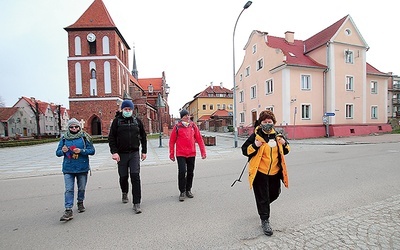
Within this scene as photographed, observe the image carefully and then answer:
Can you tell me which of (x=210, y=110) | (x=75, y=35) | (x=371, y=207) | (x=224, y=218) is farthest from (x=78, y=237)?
(x=210, y=110)

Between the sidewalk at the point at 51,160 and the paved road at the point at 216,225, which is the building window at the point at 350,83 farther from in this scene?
the paved road at the point at 216,225

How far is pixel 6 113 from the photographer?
195 ft

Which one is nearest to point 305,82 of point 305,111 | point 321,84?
point 321,84

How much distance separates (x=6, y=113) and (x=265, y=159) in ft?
255

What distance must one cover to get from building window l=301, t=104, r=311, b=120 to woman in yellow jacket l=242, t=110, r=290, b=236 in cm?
2098

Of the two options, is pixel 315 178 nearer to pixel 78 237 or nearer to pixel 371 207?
pixel 371 207

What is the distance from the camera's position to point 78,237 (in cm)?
320

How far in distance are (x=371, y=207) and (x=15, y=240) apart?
19.1 ft

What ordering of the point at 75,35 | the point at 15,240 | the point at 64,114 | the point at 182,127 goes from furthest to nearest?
the point at 64,114, the point at 75,35, the point at 182,127, the point at 15,240

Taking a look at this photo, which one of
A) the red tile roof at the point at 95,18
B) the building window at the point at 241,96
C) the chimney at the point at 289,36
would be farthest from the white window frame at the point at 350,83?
the red tile roof at the point at 95,18

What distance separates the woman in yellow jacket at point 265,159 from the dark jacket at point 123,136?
7.19 feet

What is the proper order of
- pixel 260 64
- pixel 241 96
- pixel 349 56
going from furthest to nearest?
1. pixel 241 96
2. pixel 260 64
3. pixel 349 56

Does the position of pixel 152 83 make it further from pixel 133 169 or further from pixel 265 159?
pixel 265 159

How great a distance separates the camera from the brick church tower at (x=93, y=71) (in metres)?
34.5
